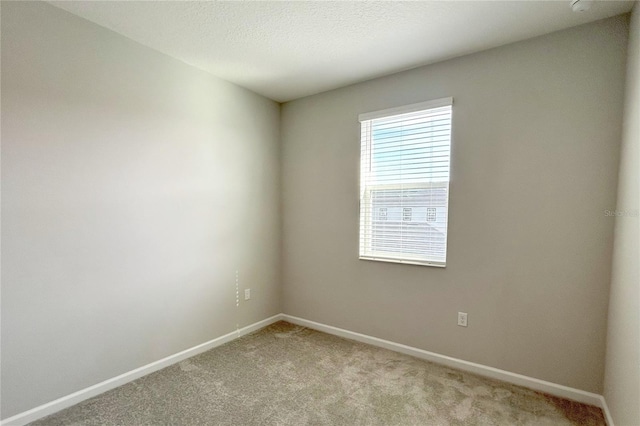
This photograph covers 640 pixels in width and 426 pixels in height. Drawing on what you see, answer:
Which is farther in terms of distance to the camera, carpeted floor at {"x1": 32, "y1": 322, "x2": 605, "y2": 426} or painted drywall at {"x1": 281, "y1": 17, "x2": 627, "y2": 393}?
painted drywall at {"x1": 281, "y1": 17, "x2": 627, "y2": 393}

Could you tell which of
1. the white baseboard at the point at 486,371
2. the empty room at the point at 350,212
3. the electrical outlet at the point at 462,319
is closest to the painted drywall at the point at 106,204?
the empty room at the point at 350,212

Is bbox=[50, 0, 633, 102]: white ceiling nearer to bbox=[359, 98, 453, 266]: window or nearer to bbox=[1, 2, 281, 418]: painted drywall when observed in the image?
bbox=[1, 2, 281, 418]: painted drywall

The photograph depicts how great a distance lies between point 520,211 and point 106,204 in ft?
9.92

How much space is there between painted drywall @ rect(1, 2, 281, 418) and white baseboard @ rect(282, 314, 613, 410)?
125cm

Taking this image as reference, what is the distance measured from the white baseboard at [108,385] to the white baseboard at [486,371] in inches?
45.0

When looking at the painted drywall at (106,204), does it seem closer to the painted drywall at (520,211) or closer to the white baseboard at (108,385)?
the white baseboard at (108,385)

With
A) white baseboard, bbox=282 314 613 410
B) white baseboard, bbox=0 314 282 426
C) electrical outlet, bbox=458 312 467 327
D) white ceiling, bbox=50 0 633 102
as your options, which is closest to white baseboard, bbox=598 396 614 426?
white baseboard, bbox=282 314 613 410

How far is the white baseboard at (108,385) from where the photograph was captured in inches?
69.2

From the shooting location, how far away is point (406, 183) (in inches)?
105

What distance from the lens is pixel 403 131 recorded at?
2.66 m

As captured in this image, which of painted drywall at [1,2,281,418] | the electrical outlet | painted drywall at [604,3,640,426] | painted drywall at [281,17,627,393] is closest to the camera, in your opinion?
painted drywall at [604,3,640,426]

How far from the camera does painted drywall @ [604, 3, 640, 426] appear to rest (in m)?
1.46

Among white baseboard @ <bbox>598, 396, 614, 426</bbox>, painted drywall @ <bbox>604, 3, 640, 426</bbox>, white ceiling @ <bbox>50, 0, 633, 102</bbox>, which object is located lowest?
white baseboard @ <bbox>598, 396, 614, 426</bbox>

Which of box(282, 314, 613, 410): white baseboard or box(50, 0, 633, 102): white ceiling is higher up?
box(50, 0, 633, 102): white ceiling
